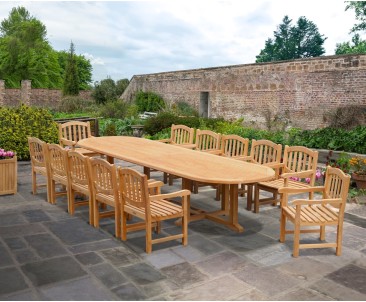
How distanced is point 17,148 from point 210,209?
4.68 meters

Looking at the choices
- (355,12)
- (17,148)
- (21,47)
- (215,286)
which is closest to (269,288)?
(215,286)

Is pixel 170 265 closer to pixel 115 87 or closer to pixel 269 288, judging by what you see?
pixel 269 288

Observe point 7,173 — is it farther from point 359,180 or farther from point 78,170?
point 359,180

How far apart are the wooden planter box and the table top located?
3.33ft

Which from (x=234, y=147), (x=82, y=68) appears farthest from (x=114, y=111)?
(x=82, y=68)

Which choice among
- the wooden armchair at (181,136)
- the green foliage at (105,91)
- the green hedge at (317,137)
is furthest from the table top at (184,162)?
the green foliage at (105,91)

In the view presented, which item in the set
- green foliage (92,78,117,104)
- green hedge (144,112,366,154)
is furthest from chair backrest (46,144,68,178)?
green foliage (92,78,117,104)

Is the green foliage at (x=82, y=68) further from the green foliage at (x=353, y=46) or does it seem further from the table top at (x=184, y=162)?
the table top at (x=184, y=162)

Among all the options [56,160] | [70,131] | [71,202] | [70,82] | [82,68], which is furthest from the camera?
[82,68]

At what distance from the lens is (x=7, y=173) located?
5.89 m

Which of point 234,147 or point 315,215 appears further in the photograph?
point 234,147

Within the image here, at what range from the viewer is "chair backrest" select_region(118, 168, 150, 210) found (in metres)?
3.78

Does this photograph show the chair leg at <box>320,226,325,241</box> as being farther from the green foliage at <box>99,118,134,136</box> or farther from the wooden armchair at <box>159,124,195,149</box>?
the green foliage at <box>99,118,134,136</box>

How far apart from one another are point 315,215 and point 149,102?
46.2 feet
